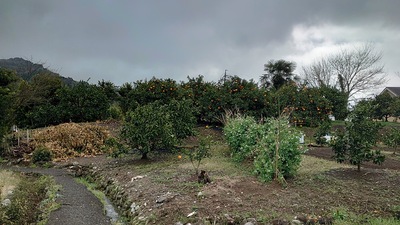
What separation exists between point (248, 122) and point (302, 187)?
3784 mm

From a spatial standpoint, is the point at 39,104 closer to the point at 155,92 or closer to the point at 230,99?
the point at 155,92

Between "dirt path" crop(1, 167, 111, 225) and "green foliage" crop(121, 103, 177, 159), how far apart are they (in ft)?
6.94

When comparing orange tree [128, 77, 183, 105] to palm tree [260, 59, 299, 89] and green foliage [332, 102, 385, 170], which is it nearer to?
green foliage [332, 102, 385, 170]

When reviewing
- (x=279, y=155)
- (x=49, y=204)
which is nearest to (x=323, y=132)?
(x=279, y=155)

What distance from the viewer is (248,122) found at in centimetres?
1039

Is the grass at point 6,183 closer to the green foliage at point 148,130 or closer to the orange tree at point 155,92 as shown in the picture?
the green foliage at point 148,130

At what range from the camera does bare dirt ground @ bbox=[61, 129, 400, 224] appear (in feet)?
17.8

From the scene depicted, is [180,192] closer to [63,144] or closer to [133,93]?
[63,144]

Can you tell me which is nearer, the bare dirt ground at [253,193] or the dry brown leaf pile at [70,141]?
the bare dirt ground at [253,193]

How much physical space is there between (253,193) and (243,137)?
373 cm

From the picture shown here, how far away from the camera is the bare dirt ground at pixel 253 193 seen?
213 inches

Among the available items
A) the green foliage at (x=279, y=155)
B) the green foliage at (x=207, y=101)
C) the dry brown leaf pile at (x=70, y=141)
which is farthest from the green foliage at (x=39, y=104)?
the green foliage at (x=279, y=155)

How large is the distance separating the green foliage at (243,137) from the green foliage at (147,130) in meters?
1.90

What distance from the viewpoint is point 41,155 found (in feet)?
42.7
